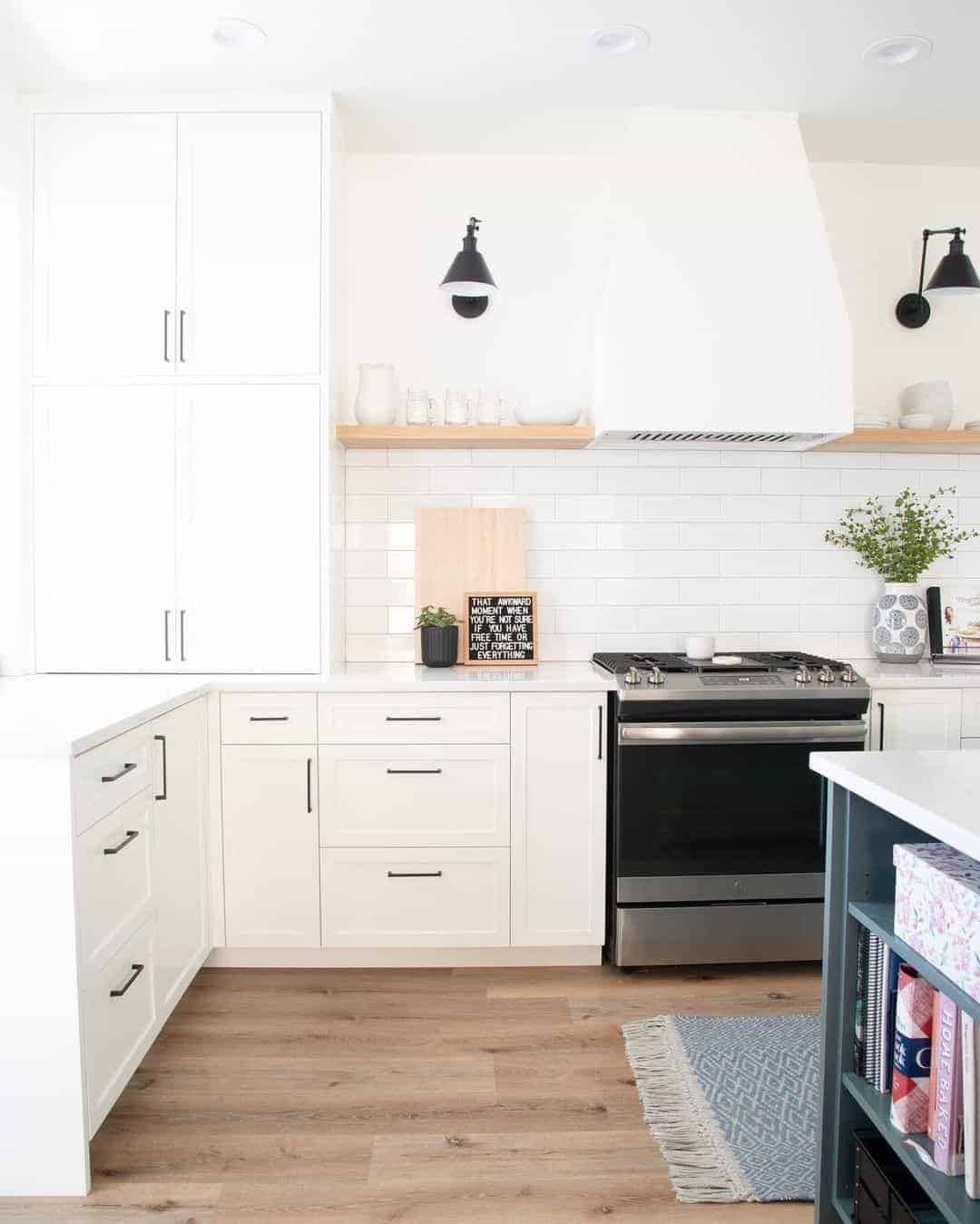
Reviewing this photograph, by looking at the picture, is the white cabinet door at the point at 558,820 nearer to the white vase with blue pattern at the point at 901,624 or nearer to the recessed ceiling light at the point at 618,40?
the white vase with blue pattern at the point at 901,624

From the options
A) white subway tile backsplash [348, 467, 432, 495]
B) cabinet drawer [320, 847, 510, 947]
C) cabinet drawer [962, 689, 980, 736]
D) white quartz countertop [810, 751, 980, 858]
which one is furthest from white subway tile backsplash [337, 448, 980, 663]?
white quartz countertop [810, 751, 980, 858]

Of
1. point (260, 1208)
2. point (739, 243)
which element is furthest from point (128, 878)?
point (739, 243)

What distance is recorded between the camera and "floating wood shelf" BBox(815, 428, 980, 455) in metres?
3.08

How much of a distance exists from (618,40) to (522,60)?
0.98 feet

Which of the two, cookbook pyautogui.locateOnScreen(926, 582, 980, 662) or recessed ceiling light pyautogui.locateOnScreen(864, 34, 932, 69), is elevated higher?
recessed ceiling light pyautogui.locateOnScreen(864, 34, 932, 69)

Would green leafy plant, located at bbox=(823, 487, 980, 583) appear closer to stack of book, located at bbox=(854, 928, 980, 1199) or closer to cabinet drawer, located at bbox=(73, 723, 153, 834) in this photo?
stack of book, located at bbox=(854, 928, 980, 1199)

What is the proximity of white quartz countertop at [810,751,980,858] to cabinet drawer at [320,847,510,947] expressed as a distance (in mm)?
1442

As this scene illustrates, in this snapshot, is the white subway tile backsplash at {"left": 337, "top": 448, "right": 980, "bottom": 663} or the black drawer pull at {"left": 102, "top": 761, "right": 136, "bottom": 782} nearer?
the black drawer pull at {"left": 102, "top": 761, "right": 136, "bottom": 782}

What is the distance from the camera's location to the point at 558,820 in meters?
2.77

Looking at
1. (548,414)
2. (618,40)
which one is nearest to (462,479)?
(548,414)

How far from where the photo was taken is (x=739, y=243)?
2.93 meters

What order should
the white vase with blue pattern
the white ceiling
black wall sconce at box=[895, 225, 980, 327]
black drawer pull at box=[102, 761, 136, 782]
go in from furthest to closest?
the white vase with blue pattern → black wall sconce at box=[895, 225, 980, 327] → the white ceiling → black drawer pull at box=[102, 761, 136, 782]

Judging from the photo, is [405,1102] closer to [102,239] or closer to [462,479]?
[462,479]

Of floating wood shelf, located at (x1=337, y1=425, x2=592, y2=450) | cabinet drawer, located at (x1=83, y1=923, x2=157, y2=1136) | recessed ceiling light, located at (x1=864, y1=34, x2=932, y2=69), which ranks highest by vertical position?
recessed ceiling light, located at (x1=864, y1=34, x2=932, y2=69)
